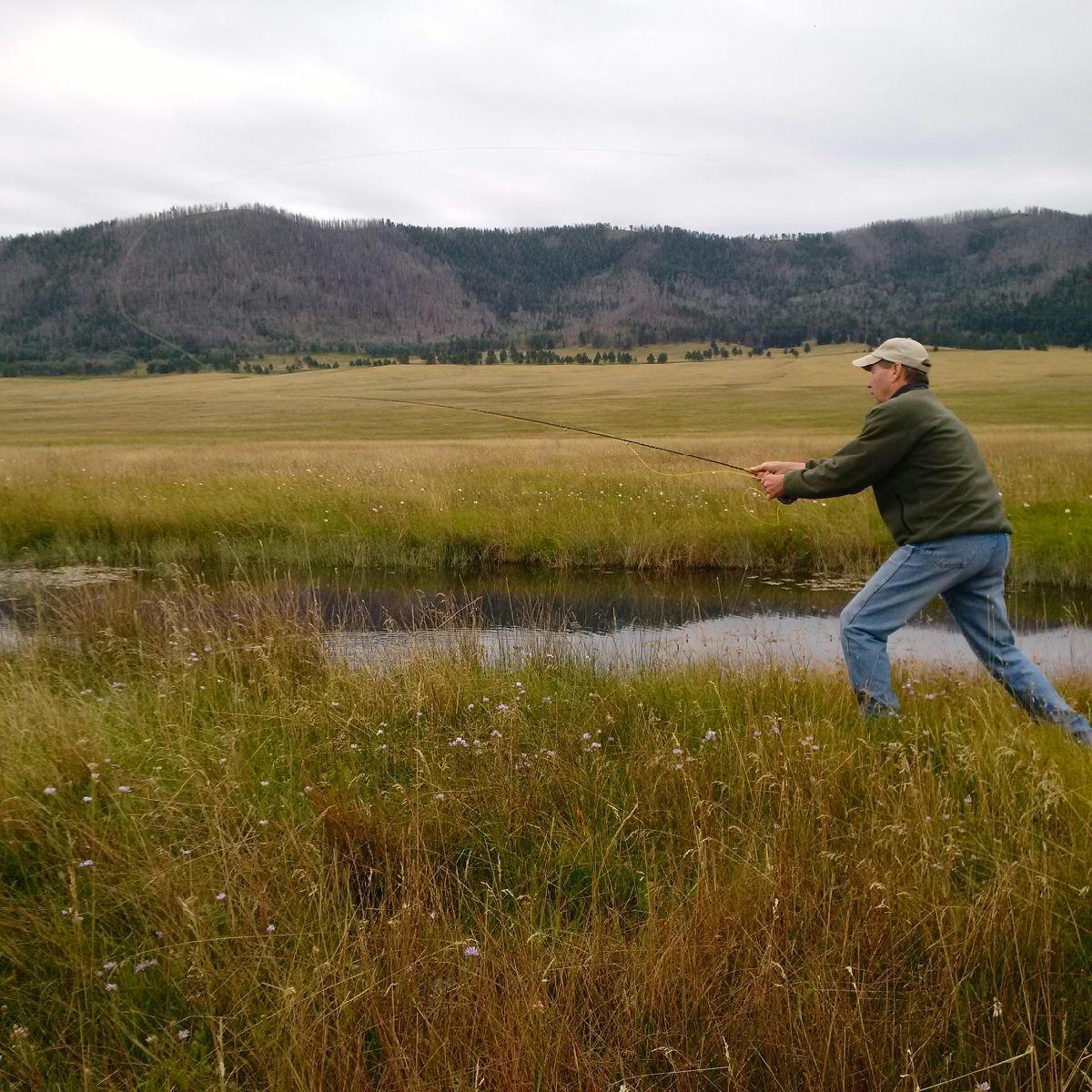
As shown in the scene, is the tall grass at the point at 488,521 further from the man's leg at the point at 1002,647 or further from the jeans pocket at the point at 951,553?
the jeans pocket at the point at 951,553

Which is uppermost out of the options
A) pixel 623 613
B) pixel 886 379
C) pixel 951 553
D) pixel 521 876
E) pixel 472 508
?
pixel 886 379

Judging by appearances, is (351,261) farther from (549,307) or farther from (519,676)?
(519,676)

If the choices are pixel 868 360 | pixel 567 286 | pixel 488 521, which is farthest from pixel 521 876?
pixel 567 286

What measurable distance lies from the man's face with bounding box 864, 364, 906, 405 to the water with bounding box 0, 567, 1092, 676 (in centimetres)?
259

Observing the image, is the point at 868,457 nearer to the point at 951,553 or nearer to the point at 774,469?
the point at 951,553

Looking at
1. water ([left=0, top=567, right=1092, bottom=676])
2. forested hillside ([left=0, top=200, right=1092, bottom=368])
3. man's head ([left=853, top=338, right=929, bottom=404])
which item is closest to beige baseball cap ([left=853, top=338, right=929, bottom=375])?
man's head ([left=853, top=338, right=929, bottom=404])

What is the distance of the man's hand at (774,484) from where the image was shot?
16.8 ft

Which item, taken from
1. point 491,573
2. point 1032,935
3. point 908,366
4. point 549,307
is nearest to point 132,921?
point 1032,935

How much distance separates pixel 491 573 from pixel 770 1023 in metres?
12.0

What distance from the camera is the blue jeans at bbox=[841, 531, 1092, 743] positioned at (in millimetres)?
4711

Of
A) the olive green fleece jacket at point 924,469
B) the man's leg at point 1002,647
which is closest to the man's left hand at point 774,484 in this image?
the olive green fleece jacket at point 924,469

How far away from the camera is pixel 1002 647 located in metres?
4.85

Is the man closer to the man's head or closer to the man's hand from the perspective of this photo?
the man's head

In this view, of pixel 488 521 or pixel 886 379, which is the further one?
pixel 488 521
